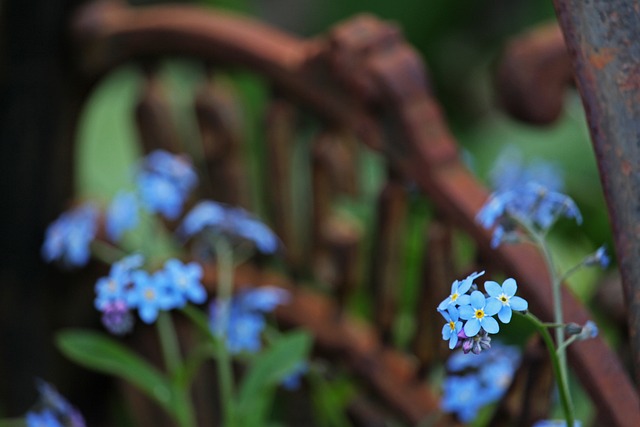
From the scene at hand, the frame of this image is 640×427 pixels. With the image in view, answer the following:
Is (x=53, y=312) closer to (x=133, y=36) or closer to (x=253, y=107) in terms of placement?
(x=133, y=36)

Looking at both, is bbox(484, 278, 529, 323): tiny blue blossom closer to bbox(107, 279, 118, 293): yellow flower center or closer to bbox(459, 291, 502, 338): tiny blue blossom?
bbox(459, 291, 502, 338): tiny blue blossom

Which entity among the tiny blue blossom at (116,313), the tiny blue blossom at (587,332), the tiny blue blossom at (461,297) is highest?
the tiny blue blossom at (461,297)

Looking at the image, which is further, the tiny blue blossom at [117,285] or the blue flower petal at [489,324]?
the tiny blue blossom at [117,285]

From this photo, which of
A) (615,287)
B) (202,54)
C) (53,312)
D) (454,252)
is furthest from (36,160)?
(615,287)

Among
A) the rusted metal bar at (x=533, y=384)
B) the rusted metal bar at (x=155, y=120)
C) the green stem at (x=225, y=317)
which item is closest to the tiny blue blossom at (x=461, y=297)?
the rusted metal bar at (x=533, y=384)

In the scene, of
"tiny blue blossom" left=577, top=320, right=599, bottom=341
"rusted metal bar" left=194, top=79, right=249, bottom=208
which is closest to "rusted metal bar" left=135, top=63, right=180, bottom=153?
"rusted metal bar" left=194, top=79, right=249, bottom=208

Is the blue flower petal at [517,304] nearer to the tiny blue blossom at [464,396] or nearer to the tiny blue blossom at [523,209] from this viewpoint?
the tiny blue blossom at [523,209]
